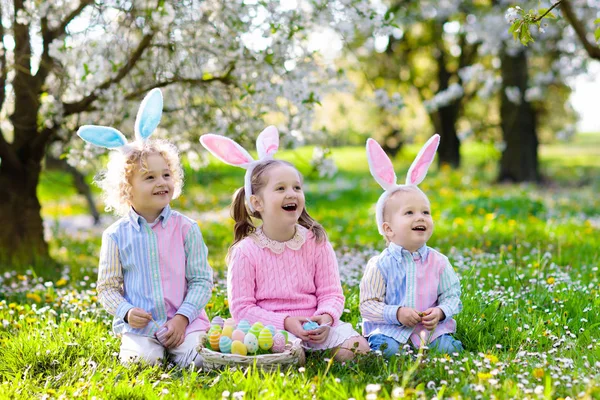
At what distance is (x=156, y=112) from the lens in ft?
13.5

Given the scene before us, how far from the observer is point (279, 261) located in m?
4.00

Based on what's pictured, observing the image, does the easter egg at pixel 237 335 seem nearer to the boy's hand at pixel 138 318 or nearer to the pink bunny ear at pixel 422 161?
the boy's hand at pixel 138 318

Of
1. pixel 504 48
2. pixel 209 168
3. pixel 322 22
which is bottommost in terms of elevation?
pixel 209 168

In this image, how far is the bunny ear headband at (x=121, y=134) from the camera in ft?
13.0

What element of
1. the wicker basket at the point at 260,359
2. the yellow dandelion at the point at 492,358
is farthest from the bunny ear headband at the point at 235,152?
the yellow dandelion at the point at 492,358

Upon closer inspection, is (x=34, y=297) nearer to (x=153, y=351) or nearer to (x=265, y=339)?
(x=153, y=351)

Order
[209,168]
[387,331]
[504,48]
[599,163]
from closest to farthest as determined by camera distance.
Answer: [387,331] → [209,168] → [504,48] → [599,163]

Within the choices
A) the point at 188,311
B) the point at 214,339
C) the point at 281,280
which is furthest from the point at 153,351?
the point at 281,280

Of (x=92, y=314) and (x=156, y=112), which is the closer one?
(x=156, y=112)

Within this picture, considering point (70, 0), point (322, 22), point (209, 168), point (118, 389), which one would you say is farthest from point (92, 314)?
point (209, 168)

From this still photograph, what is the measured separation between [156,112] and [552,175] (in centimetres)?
1398

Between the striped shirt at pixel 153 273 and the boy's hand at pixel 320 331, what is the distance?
2.20 ft

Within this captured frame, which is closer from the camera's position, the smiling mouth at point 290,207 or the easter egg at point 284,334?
the easter egg at point 284,334

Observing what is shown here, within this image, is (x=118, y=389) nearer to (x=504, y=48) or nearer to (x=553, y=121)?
(x=504, y=48)
